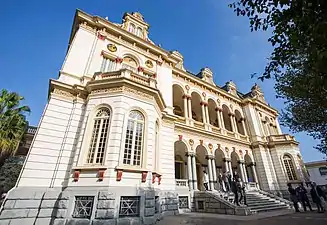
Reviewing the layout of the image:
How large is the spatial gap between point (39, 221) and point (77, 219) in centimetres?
177

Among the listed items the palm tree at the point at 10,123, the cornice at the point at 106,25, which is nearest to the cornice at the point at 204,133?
the cornice at the point at 106,25

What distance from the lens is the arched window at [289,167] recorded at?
20306mm

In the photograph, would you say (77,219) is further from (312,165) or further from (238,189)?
(312,165)

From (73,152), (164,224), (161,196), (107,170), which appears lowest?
(164,224)

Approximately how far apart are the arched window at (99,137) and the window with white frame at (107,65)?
4.45 meters

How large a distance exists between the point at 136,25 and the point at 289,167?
23777mm

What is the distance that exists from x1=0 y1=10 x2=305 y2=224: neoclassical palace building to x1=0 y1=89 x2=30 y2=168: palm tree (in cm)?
514

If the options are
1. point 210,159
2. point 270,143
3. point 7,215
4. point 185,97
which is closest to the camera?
point 7,215

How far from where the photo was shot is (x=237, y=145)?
20.1 metres

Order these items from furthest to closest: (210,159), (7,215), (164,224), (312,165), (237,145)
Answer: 1. (312,165)
2. (237,145)
3. (210,159)
4. (164,224)
5. (7,215)

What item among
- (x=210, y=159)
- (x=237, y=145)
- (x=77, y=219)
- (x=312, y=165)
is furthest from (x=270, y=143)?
(x=312, y=165)

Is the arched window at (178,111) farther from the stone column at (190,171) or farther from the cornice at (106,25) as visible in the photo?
the cornice at (106,25)

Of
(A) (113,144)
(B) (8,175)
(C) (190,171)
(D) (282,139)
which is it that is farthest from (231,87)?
(B) (8,175)

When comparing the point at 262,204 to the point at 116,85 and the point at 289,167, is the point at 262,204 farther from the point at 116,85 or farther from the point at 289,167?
the point at 116,85
